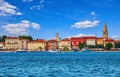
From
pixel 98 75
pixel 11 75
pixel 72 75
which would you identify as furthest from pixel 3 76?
pixel 98 75

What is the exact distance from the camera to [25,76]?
102 feet

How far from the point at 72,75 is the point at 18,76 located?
4.85 m

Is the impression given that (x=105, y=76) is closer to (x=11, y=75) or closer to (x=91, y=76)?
(x=91, y=76)

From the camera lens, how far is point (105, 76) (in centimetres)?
3095

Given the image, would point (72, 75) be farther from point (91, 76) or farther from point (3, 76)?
point (3, 76)

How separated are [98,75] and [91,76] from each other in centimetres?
116

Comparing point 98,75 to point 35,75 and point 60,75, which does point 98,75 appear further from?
point 35,75

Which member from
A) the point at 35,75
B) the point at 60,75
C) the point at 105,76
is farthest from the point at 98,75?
the point at 35,75

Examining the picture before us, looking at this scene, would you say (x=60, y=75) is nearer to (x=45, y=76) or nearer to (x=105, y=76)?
(x=45, y=76)

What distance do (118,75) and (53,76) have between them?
19.0 feet

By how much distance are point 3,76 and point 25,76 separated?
1908 mm

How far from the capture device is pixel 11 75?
31.8 metres

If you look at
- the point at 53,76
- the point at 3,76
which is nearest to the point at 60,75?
the point at 53,76

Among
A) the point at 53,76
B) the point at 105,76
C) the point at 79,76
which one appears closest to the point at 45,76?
the point at 53,76
